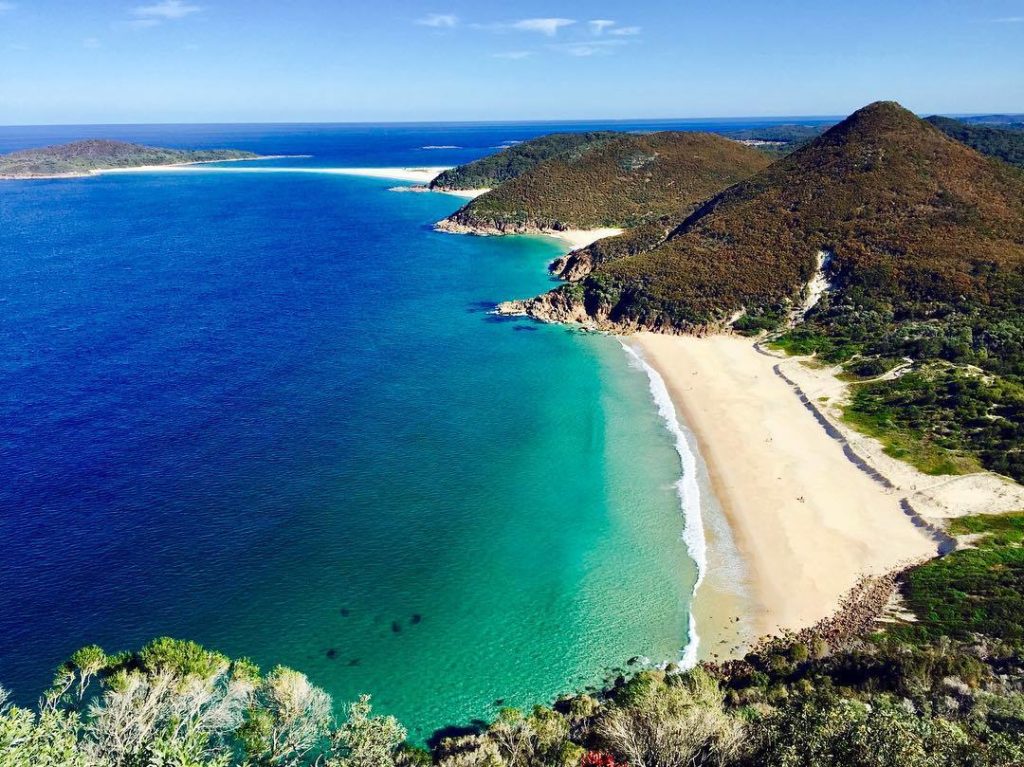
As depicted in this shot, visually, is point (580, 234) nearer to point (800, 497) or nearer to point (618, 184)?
point (618, 184)

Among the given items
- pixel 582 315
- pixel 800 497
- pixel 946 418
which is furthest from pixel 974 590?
pixel 582 315

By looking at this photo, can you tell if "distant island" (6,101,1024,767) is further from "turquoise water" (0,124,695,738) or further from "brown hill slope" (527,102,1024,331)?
"turquoise water" (0,124,695,738)

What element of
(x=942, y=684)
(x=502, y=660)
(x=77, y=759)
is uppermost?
(x=77, y=759)

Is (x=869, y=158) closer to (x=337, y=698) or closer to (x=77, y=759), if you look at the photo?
(x=337, y=698)

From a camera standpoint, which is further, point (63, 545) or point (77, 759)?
point (63, 545)

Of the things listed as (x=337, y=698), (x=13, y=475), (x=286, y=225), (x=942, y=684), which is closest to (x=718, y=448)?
(x=942, y=684)
